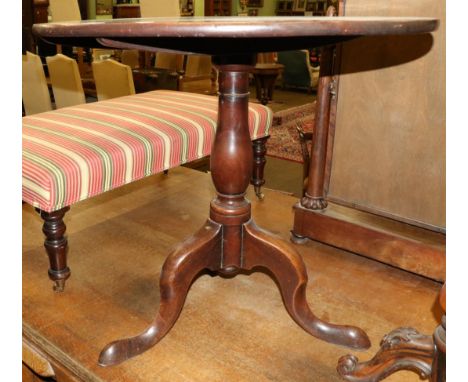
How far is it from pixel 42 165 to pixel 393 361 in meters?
1.00

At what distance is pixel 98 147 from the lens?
1362mm

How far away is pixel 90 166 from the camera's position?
1309 mm

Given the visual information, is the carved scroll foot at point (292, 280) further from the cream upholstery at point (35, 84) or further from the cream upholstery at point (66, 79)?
the cream upholstery at point (35, 84)

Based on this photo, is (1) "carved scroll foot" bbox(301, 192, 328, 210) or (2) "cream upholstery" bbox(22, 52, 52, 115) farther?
(2) "cream upholstery" bbox(22, 52, 52, 115)

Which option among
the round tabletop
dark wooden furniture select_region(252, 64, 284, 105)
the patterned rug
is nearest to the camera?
the round tabletop

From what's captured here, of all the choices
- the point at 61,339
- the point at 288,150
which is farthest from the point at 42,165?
the point at 288,150

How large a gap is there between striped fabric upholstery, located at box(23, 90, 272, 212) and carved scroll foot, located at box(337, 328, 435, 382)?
86cm

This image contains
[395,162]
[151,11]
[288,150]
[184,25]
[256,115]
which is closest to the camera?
[184,25]

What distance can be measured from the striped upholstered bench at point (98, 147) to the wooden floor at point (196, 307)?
0.16 metres

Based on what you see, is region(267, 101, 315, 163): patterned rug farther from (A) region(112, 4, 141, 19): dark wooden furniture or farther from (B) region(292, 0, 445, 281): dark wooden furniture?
(A) region(112, 4, 141, 19): dark wooden furniture

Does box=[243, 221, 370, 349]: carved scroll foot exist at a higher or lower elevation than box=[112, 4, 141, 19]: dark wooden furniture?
lower

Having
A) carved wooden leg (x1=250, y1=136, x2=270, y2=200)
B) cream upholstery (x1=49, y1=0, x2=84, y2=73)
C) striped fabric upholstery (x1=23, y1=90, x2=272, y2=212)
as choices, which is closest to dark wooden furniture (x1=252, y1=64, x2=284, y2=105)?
cream upholstery (x1=49, y1=0, x2=84, y2=73)

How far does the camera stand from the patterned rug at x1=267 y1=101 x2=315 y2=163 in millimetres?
3813

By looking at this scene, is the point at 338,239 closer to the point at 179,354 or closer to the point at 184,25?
the point at 179,354
